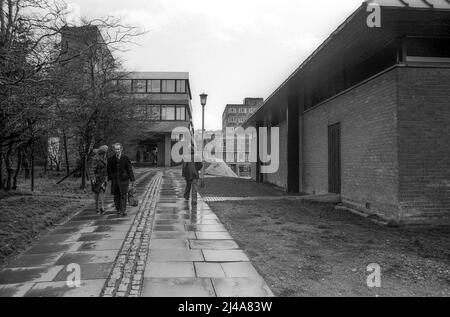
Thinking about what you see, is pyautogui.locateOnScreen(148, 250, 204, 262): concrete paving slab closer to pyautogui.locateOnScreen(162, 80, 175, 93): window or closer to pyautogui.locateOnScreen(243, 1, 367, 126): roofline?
pyautogui.locateOnScreen(243, 1, 367, 126): roofline

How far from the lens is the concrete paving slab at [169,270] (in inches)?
186

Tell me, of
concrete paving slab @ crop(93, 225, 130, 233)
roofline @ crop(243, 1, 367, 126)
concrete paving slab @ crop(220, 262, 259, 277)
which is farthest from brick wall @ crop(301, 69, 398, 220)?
concrete paving slab @ crop(93, 225, 130, 233)

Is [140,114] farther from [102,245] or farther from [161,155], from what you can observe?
[161,155]

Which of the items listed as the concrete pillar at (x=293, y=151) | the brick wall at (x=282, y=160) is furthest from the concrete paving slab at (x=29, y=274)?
the brick wall at (x=282, y=160)

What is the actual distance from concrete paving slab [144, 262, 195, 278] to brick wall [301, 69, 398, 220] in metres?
4.93

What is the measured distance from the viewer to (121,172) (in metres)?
9.58

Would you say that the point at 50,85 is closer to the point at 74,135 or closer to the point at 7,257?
the point at 7,257

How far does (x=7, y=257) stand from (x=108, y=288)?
2.29 meters

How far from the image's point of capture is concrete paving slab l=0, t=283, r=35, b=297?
4098 mm

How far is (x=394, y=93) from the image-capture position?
8.04 meters

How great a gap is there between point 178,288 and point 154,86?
4953 cm

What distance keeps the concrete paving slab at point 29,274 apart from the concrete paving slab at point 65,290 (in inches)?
9.2

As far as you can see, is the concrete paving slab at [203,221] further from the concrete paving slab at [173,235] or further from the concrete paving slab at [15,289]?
the concrete paving slab at [15,289]
